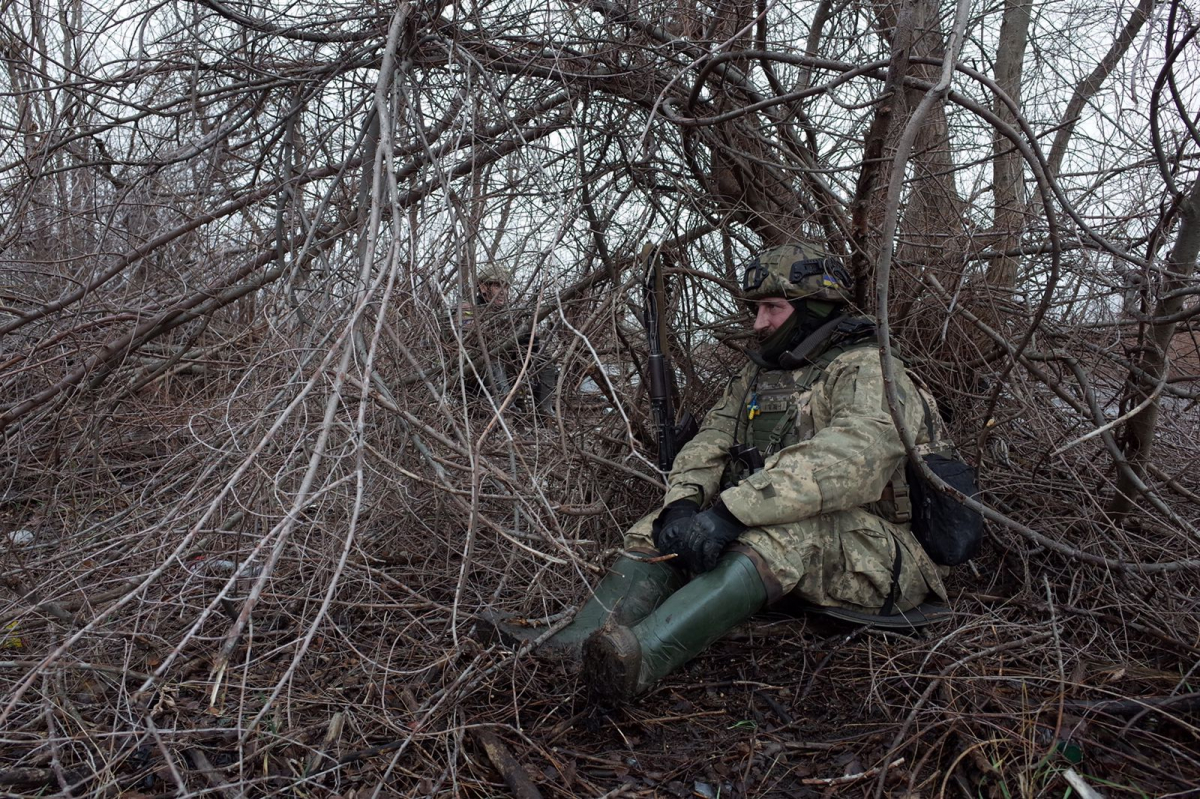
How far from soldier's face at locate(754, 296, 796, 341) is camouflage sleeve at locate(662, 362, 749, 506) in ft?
0.95

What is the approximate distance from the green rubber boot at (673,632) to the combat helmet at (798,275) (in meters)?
1.09

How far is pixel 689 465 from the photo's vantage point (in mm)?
3365

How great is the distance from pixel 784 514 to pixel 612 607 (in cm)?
70

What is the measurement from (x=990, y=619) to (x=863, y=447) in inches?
30.2

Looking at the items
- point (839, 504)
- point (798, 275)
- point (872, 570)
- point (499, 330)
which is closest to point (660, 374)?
point (798, 275)

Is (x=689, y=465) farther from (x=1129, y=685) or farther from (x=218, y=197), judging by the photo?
(x=218, y=197)

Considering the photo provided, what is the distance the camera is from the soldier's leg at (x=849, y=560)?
2861 mm

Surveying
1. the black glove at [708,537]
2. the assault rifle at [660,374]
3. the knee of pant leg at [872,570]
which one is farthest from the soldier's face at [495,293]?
the knee of pant leg at [872,570]

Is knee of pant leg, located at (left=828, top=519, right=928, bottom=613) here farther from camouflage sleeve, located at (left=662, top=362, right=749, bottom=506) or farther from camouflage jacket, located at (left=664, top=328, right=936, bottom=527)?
camouflage sleeve, located at (left=662, top=362, right=749, bottom=506)

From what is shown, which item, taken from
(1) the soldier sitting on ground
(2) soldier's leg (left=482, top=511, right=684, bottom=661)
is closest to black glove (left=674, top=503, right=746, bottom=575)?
(1) the soldier sitting on ground

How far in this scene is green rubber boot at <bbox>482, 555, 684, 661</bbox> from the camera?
2.74 meters

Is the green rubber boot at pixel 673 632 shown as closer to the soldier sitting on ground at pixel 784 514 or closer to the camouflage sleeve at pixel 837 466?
the soldier sitting on ground at pixel 784 514

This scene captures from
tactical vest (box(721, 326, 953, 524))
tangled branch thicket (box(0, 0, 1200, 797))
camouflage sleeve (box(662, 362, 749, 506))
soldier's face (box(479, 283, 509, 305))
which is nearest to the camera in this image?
tangled branch thicket (box(0, 0, 1200, 797))

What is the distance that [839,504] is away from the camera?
112 inches
